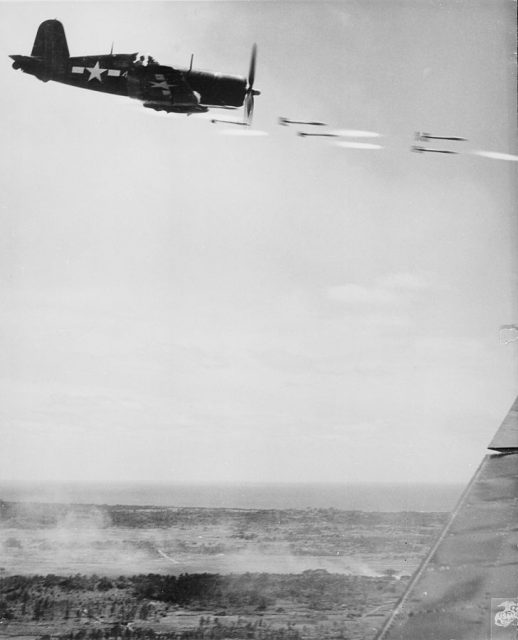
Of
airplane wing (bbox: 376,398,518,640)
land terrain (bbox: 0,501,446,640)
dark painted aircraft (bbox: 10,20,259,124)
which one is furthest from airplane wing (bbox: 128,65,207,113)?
land terrain (bbox: 0,501,446,640)

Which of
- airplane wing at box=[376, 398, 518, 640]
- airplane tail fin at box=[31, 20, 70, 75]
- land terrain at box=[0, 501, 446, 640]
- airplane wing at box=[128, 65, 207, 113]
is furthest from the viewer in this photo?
land terrain at box=[0, 501, 446, 640]

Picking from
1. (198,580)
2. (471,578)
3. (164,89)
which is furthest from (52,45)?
(198,580)

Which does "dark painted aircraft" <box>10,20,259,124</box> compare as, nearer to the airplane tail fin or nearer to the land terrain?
the airplane tail fin

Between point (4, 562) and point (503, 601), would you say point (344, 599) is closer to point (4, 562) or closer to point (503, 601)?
point (4, 562)

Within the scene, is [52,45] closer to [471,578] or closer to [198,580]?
[471,578]

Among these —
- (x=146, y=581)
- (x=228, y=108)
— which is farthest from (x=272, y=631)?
(x=228, y=108)

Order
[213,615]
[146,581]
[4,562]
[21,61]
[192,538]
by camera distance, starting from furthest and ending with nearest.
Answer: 1. [192,538]
2. [4,562]
3. [146,581]
4. [213,615]
5. [21,61]

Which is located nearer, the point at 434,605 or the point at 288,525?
the point at 434,605
